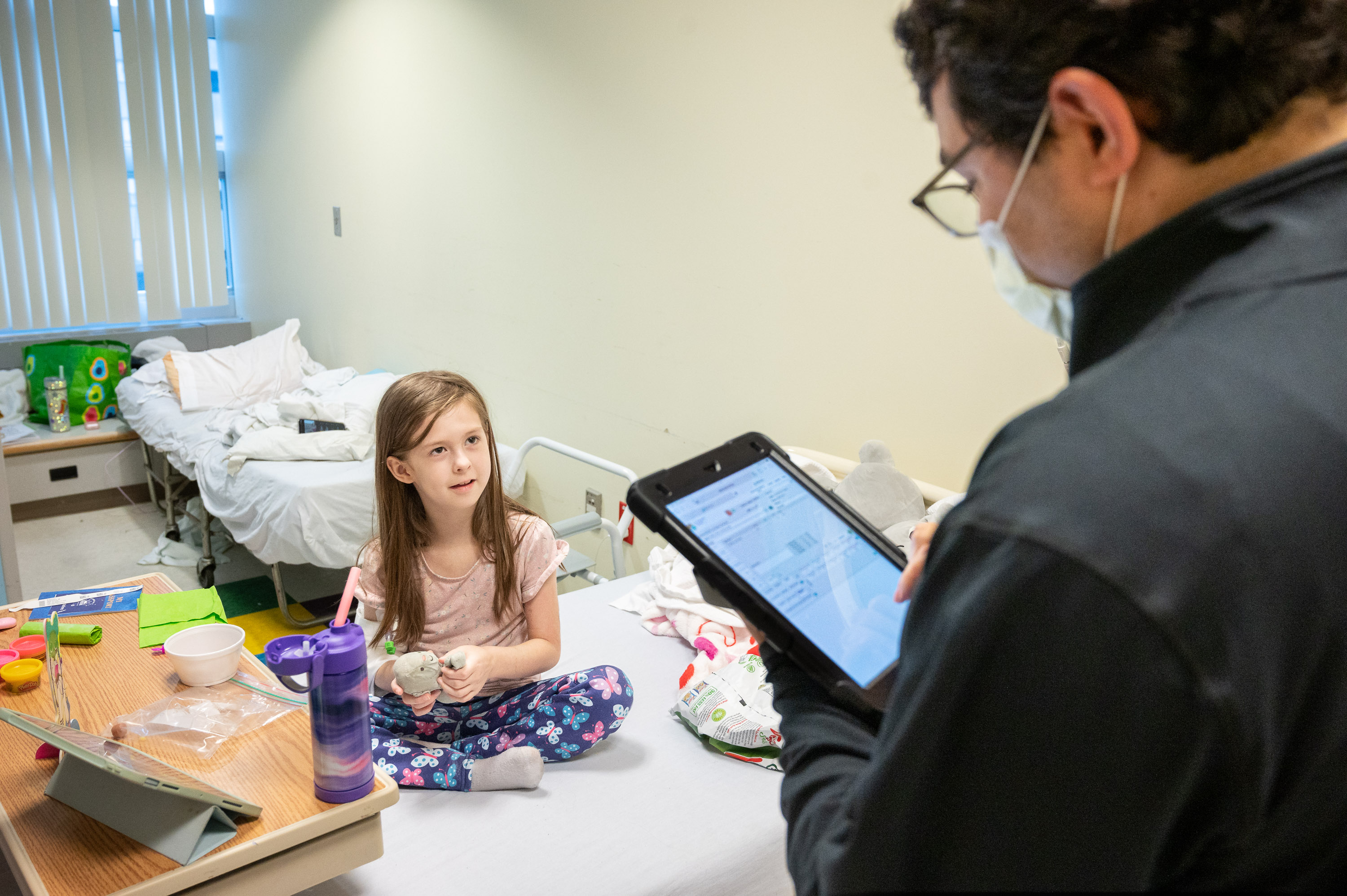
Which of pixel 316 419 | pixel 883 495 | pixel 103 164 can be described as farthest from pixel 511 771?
pixel 103 164

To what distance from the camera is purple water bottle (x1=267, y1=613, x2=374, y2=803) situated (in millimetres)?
991

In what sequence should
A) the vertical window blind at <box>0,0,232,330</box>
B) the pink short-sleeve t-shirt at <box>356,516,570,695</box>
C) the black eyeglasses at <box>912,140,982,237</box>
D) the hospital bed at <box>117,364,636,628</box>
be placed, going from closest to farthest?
the black eyeglasses at <box>912,140,982,237</box> → the pink short-sleeve t-shirt at <box>356,516,570,695</box> → the hospital bed at <box>117,364,636,628</box> → the vertical window blind at <box>0,0,232,330</box>

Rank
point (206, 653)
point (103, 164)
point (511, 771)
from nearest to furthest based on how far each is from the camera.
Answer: point (206, 653)
point (511, 771)
point (103, 164)

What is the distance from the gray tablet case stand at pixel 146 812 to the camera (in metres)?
0.94

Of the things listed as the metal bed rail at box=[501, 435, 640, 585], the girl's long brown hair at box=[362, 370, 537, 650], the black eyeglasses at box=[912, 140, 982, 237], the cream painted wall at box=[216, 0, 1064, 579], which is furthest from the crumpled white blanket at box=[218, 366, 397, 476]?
the black eyeglasses at box=[912, 140, 982, 237]

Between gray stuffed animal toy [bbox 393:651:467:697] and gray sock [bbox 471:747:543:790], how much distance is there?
0.22m

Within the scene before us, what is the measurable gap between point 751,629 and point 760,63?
1936mm

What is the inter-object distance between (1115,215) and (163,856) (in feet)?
3.45

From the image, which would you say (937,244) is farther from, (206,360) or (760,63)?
(206,360)

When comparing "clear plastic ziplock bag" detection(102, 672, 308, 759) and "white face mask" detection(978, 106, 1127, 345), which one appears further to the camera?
"clear plastic ziplock bag" detection(102, 672, 308, 759)

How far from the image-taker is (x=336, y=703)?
99 cm

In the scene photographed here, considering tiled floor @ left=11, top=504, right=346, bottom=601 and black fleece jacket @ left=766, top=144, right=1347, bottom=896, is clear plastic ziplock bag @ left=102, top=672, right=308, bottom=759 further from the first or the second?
tiled floor @ left=11, top=504, right=346, bottom=601

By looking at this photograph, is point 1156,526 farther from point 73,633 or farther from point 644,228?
point 644,228

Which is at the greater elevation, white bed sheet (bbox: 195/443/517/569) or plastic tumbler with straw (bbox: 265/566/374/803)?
plastic tumbler with straw (bbox: 265/566/374/803)
